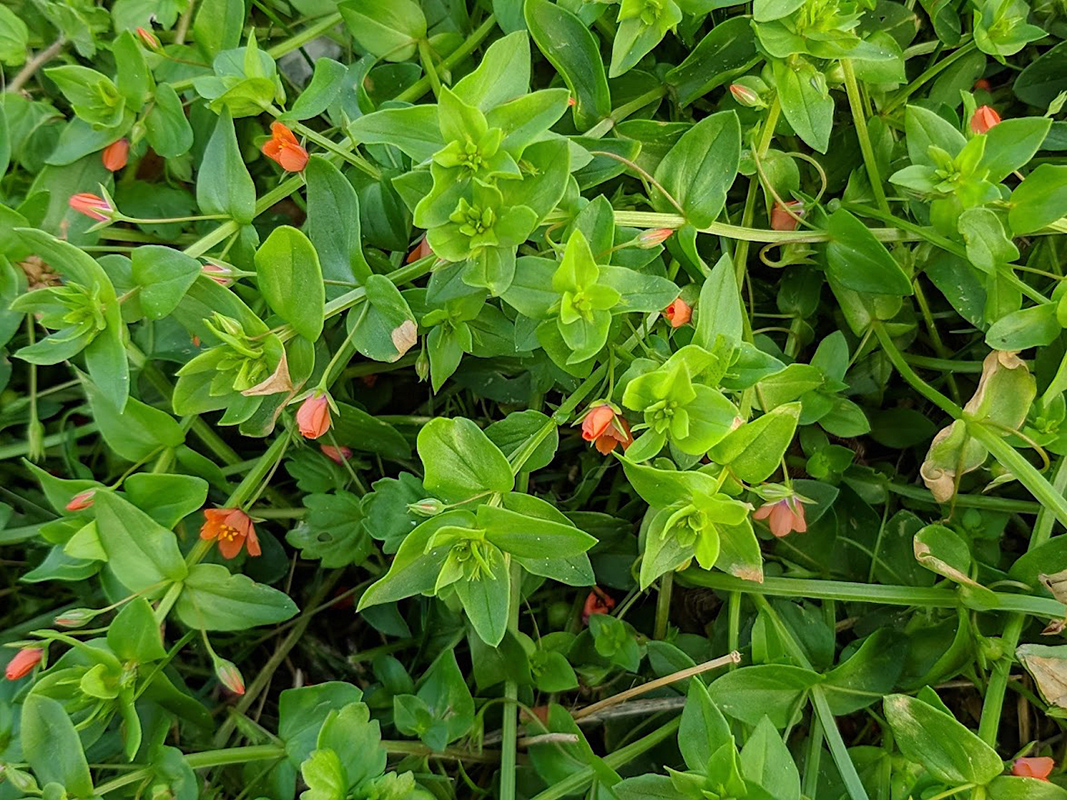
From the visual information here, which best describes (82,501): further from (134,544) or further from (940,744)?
(940,744)

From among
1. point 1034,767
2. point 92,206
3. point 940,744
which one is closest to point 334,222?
point 92,206

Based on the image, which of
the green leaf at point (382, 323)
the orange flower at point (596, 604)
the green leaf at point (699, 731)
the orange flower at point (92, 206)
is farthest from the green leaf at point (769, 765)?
the orange flower at point (92, 206)

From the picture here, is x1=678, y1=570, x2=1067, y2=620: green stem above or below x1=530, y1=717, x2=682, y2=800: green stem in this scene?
above

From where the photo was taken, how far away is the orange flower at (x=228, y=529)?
137 cm

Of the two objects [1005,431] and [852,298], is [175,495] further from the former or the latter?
[1005,431]

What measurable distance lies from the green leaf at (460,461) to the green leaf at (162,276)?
0.38m

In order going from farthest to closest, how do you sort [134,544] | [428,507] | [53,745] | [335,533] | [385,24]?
[335,533] → [385,24] → [134,544] → [53,745] → [428,507]

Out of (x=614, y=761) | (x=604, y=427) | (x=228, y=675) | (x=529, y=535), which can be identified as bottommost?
(x=614, y=761)

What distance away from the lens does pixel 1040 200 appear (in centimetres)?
116

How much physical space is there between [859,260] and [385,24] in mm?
829

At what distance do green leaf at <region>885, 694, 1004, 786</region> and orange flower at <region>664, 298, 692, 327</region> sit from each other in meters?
0.58

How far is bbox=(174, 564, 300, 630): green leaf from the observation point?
4.40ft

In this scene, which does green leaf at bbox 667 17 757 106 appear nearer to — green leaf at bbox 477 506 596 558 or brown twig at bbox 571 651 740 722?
green leaf at bbox 477 506 596 558

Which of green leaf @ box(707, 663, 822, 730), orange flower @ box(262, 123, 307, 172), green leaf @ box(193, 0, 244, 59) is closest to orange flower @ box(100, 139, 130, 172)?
green leaf @ box(193, 0, 244, 59)
